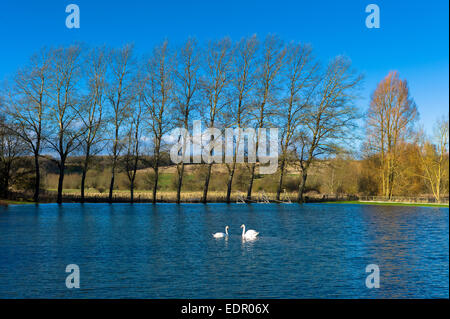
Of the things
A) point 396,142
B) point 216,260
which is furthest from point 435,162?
point 216,260

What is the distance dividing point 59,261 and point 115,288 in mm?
3623

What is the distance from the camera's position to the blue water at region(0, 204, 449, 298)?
1034cm

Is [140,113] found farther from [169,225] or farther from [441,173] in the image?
[441,173]

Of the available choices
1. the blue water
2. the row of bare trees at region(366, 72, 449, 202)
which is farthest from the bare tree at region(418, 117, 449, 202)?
the blue water

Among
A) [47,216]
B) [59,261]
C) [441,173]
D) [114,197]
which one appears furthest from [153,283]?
[441,173]

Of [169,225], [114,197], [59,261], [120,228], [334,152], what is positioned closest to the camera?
[59,261]

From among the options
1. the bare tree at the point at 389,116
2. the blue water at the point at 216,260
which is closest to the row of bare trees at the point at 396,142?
the bare tree at the point at 389,116

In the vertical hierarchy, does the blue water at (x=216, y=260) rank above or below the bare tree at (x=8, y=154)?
below

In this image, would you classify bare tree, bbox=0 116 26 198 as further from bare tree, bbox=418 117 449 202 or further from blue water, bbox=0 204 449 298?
bare tree, bbox=418 117 449 202

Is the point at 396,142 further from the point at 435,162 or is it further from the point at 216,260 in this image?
the point at 216,260

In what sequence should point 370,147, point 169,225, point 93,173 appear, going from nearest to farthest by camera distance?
point 169,225, point 93,173, point 370,147

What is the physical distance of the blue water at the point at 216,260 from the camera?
33.9 feet

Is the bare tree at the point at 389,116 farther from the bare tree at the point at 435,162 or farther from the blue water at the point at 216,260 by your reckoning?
the blue water at the point at 216,260
